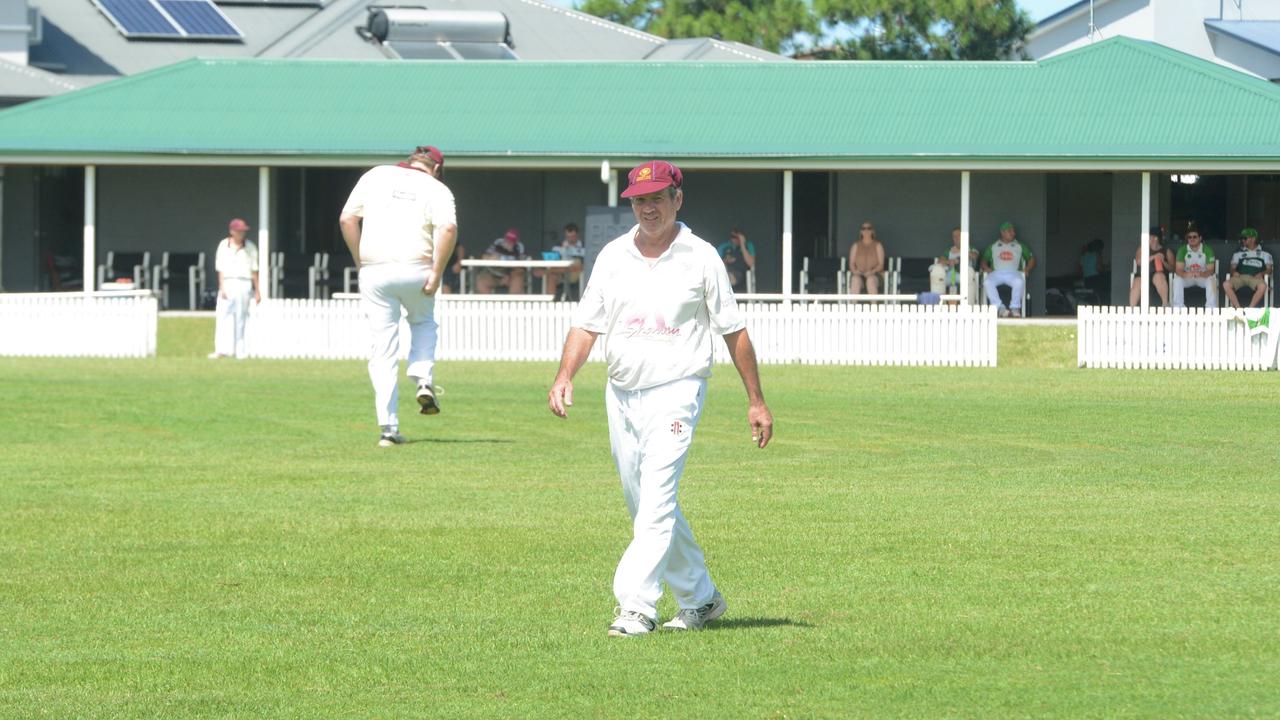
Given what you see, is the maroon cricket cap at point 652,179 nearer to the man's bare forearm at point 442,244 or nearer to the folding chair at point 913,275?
the man's bare forearm at point 442,244

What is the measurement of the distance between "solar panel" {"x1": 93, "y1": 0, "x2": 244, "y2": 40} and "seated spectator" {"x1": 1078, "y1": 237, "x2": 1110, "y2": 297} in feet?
59.3

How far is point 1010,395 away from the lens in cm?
1944

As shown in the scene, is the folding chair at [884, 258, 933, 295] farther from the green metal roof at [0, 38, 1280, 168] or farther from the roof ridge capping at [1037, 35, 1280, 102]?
the roof ridge capping at [1037, 35, 1280, 102]

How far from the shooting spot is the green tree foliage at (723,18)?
5841 cm

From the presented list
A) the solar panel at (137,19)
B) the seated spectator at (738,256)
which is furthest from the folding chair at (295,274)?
the solar panel at (137,19)

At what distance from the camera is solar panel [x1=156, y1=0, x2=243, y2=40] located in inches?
1631

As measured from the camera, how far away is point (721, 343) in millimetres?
25922

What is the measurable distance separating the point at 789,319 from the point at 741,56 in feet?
56.2

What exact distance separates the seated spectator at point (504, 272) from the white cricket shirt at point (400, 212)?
1697cm

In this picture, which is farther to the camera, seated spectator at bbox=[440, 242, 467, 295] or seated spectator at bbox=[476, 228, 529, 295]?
seated spectator at bbox=[440, 242, 467, 295]

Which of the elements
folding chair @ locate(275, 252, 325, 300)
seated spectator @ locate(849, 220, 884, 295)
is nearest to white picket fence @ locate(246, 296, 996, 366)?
seated spectator @ locate(849, 220, 884, 295)

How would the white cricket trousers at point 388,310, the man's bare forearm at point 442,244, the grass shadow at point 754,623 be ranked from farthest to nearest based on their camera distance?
the white cricket trousers at point 388,310
the man's bare forearm at point 442,244
the grass shadow at point 754,623

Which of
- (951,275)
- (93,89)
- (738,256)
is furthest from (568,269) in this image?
(93,89)

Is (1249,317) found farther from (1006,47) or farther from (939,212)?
(1006,47)
